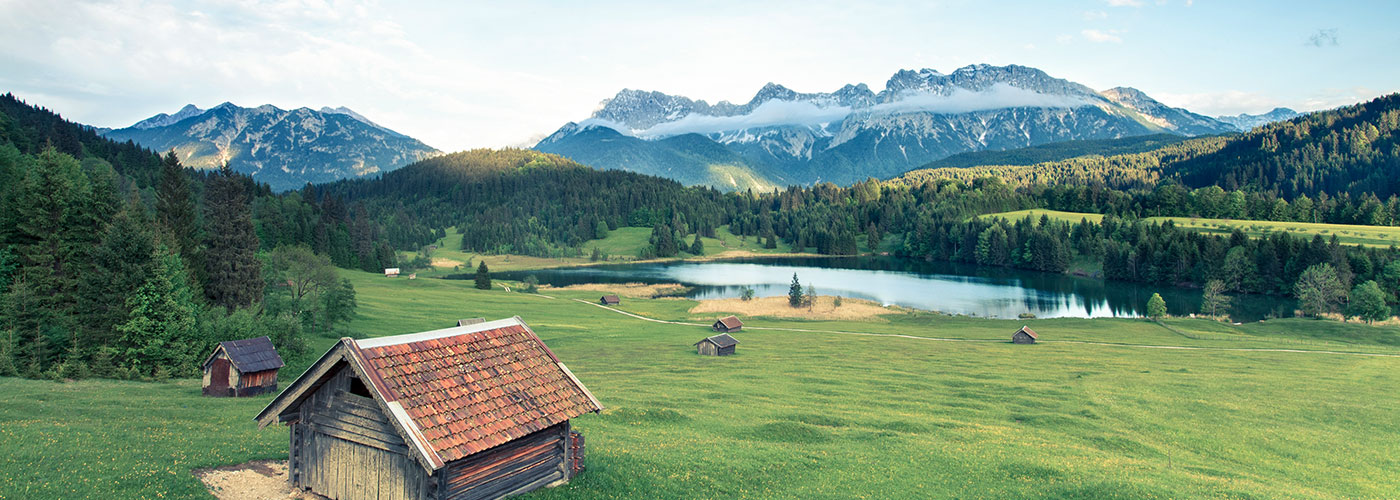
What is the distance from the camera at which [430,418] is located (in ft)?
52.6

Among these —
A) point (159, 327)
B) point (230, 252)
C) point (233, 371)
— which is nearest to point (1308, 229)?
point (233, 371)

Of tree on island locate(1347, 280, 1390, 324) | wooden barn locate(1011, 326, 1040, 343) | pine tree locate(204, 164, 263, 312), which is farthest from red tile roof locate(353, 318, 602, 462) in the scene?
tree on island locate(1347, 280, 1390, 324)

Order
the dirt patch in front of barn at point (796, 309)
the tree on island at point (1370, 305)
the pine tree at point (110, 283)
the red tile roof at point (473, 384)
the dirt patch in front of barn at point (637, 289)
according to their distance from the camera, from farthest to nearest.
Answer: the dirt patch in front of barn at point (637, 289) < the dirt patch in front of barn at point (796, 309) < the tree on island at point (1370, 305) < the pine tree at point (110, 283) < the red tile roof at point (473, 384)

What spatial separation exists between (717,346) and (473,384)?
1438 inches

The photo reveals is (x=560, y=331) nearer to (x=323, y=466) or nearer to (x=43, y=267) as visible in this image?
(x=43, y=267)

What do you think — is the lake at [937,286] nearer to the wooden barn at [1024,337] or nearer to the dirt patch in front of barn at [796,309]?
the dirt patch in front of barn at [796,309]

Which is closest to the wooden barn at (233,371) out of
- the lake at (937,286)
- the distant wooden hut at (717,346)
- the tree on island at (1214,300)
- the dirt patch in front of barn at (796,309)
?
the distant wooden hut at (717,346)

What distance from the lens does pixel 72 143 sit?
13650 centimetres

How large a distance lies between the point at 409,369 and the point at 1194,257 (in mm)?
159951

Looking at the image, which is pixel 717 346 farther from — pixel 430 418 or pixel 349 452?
pixel 430 418

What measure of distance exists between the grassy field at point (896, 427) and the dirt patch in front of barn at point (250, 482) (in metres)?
0.56

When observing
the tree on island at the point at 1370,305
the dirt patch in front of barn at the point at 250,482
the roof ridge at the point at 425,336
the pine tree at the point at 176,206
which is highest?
the pine tree at the point at 176,206

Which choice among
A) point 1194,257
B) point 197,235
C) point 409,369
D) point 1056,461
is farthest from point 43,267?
Result: point 1194,257

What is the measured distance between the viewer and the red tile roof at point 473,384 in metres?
16.0
